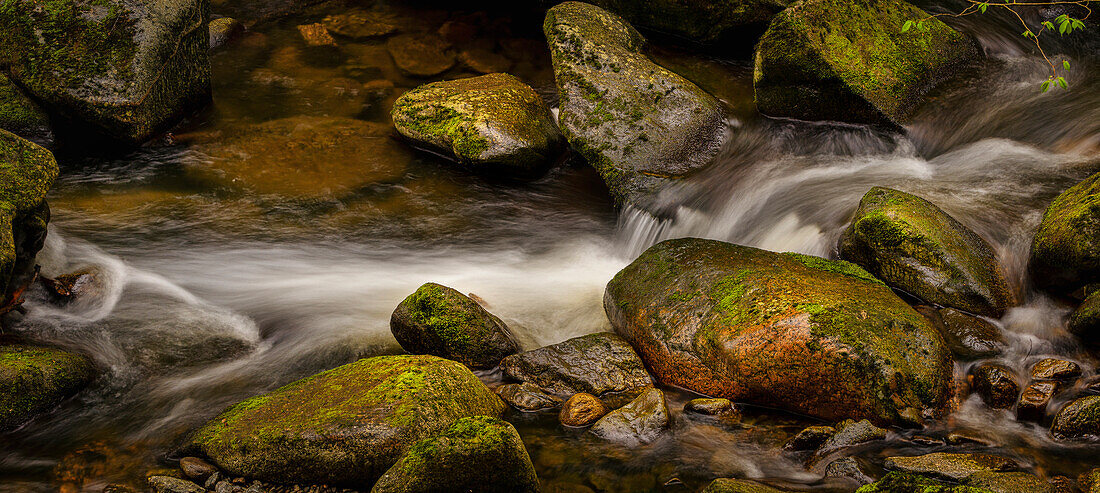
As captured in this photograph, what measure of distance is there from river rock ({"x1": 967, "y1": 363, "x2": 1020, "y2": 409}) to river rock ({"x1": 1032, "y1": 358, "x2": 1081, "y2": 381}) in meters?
0.14

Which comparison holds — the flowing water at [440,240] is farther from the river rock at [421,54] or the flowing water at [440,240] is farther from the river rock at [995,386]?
the river rock at [421,54]

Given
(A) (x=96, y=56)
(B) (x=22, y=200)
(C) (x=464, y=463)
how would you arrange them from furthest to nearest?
(A) (x=96, y=56)
(B) (x=22, y=200)
(C) (x=464, y=463)

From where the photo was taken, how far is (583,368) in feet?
16.5

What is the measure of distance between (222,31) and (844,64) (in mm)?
8546

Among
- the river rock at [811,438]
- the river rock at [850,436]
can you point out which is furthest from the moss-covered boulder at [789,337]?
the river rock at [811,438]

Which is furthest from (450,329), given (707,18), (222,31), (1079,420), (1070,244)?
(222,31)

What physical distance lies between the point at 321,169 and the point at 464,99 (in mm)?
1731

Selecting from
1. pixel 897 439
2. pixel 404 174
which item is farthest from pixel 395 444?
pixel 404 174

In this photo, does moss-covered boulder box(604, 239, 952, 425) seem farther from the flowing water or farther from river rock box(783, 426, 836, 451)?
river rock box(783, 426, 836, 451)

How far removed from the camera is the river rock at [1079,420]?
13.2 feet

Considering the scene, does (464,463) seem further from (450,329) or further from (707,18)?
(707,18)

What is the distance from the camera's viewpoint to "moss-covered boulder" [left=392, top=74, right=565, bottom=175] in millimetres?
7922

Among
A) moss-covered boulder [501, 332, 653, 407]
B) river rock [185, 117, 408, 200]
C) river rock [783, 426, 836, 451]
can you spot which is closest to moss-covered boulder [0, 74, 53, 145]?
river rock [185, 117, 408, 200]

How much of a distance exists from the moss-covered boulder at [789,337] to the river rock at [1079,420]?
581 millimetres
